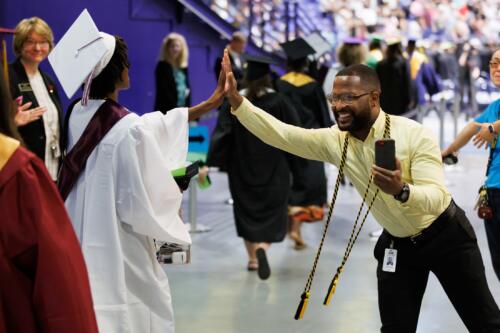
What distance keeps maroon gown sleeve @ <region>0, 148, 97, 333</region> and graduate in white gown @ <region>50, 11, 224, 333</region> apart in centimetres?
147

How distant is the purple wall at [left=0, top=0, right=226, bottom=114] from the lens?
8.22 m

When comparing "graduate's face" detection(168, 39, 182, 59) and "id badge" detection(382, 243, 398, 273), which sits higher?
"id badge" detection(382, 243, 398, 273)

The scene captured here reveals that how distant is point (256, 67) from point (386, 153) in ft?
12.8

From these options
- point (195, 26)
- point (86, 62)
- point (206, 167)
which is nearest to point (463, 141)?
point (86, 62)

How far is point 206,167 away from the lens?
23.1 feet

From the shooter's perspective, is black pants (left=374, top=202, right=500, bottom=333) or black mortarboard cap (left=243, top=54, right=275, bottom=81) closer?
black pants (left=374, top=202, right=500, bottom=333)

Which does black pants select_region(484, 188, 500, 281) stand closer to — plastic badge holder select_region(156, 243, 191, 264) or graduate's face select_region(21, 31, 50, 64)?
plastic badge holder select_region(156, 243, 191, 264)

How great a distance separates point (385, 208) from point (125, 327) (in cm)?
110

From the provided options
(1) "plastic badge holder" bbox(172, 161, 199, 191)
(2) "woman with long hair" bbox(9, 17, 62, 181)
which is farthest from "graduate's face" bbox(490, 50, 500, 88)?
(2) "woman with long hair" bbox(9, 17, 62, 181)

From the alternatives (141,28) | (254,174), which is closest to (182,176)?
(254,174)

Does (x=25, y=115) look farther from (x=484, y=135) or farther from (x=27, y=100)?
(x=484, y=135)

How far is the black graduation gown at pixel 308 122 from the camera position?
7.62 metres

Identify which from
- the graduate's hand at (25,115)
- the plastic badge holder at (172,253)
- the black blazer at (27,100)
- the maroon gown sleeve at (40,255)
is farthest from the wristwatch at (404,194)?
the black blazer at (27,100)

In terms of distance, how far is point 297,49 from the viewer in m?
7.65
